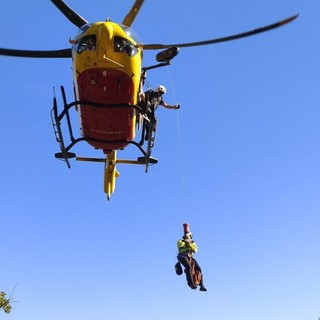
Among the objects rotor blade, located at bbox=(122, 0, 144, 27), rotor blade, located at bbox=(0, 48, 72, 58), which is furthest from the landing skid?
rotor blade, located at bbox=(122, 0, 144, 27)

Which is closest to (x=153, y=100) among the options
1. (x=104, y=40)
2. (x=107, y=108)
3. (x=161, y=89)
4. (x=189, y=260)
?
(x=161, y=89)

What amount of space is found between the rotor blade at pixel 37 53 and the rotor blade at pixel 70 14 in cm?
74

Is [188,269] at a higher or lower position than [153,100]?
lower

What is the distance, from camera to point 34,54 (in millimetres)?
11164

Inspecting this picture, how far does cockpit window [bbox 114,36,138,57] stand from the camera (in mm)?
9836

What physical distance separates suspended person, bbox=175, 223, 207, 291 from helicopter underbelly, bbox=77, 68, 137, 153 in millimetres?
3054

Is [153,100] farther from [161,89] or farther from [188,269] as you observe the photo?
[188,269]

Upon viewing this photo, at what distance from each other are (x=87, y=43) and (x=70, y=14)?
2000mm

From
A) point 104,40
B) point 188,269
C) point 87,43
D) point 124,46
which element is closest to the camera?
point 104,40

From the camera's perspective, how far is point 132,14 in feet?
37.3

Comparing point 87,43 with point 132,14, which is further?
point 132,14

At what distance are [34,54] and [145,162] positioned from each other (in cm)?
383

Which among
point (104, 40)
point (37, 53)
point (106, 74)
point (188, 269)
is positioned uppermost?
point (37, 53)

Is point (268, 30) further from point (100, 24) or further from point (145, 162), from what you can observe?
point (145, 162)
